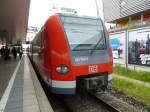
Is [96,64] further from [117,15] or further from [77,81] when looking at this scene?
[117,15]

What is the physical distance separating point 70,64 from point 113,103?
2011 mm

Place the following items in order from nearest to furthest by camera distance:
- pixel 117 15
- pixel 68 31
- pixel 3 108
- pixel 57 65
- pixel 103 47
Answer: pixel 3 108, pixel 57 65, pixel 68 31, pixel 103 47, pixel 117 15

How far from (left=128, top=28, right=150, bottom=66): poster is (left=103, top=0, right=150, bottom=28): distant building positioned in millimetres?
15539

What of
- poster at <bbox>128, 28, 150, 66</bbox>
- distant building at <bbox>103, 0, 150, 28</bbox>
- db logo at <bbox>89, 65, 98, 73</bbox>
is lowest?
db logo at <bbox>89, 65, 98, 73</bbox>

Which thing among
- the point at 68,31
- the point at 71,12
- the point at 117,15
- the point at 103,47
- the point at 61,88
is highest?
the point at 117,15

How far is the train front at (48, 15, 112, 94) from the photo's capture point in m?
6.17

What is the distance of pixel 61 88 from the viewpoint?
6.21m

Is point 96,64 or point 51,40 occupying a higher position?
point 51,40

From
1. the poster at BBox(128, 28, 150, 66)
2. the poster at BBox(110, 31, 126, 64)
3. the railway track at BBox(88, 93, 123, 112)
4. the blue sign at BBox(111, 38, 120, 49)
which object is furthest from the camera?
the blue sign at BBox(111, 38, 120, 49)

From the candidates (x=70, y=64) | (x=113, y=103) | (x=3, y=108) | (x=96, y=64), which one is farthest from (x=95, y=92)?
(x=3, y=108)

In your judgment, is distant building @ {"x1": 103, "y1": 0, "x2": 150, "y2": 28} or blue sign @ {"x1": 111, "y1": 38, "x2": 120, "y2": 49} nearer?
blue sign @ {"x1": 111, "y1": 38, "x2": 120, "y2": 49}

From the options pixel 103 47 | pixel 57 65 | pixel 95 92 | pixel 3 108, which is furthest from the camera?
pixel 95 92

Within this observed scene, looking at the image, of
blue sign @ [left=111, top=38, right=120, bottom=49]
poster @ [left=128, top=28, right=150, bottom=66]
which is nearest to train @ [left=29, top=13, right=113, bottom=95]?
poster @ [left=128, top=28, right=150, bottom=66]

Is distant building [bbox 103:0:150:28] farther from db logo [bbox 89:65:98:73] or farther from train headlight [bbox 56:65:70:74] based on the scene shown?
train headlight [bbox 56:65:70:74]
